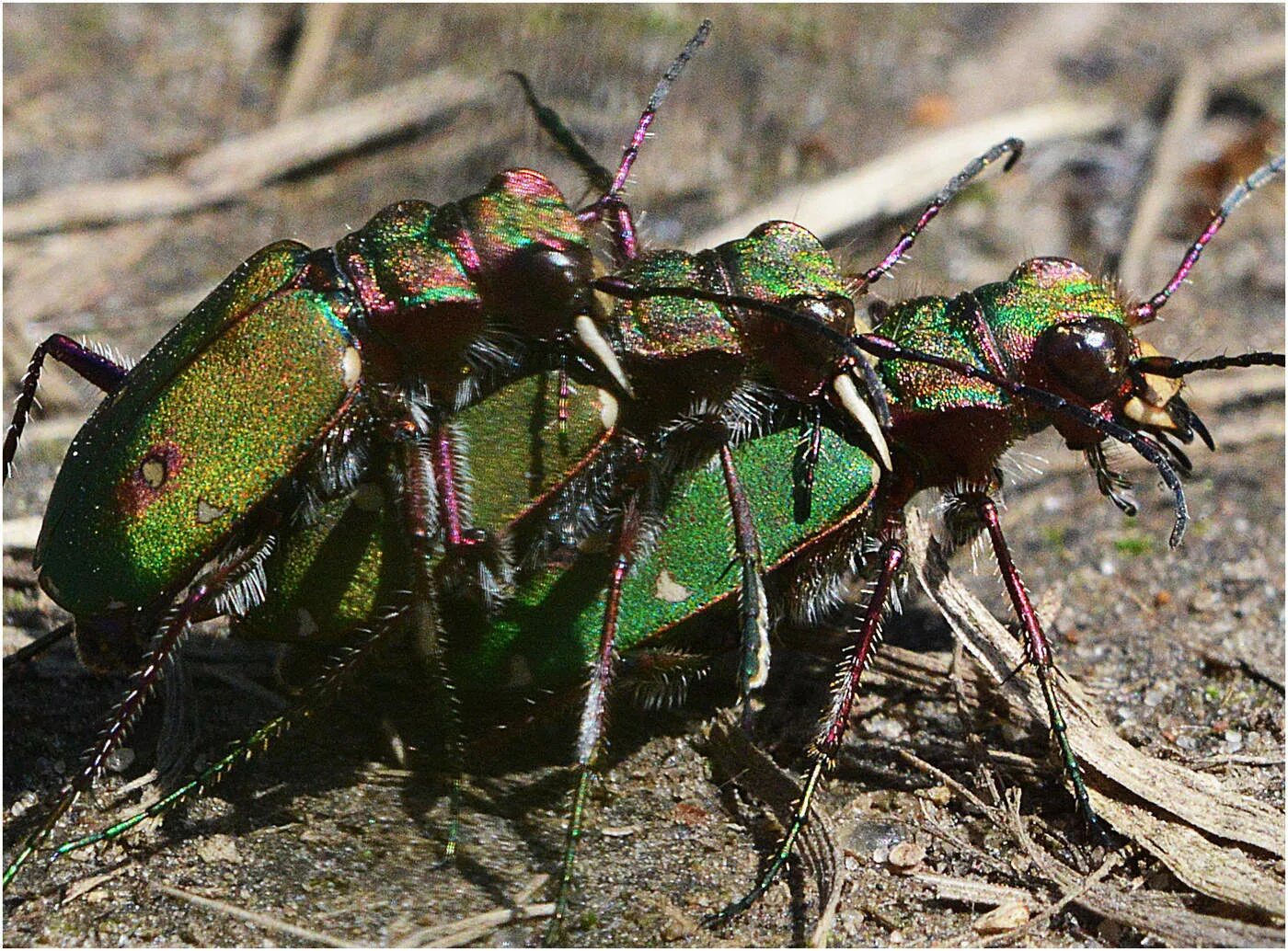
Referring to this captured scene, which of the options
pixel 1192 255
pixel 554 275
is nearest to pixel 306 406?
pixel 554 275

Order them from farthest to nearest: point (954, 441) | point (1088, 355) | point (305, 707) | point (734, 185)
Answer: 1. point (734, 185)
2. point (954, 441)
3. point (1088, 355)
4. point (305, 707)

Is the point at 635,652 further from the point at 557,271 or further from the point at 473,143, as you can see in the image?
the point at 473,143

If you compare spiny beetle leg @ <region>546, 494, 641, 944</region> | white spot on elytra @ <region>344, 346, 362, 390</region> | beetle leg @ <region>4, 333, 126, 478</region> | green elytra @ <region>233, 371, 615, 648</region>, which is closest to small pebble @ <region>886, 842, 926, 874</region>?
spiny beetle leg @ <region>546, 494, 641, 944</region>

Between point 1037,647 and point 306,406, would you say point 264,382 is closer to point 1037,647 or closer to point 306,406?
point 306,406

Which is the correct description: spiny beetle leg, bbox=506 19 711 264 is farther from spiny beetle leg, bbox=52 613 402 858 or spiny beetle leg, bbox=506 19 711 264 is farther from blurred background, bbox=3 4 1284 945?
spiny beetle leg, bbox=52 613 402 858

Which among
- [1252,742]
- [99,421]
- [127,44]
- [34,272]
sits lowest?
[1252,742]

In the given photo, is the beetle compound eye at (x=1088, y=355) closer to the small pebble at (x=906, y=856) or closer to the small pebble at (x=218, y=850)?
the small pebble at (x=906, y=856)

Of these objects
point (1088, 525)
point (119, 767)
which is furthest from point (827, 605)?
point (119, 767)
